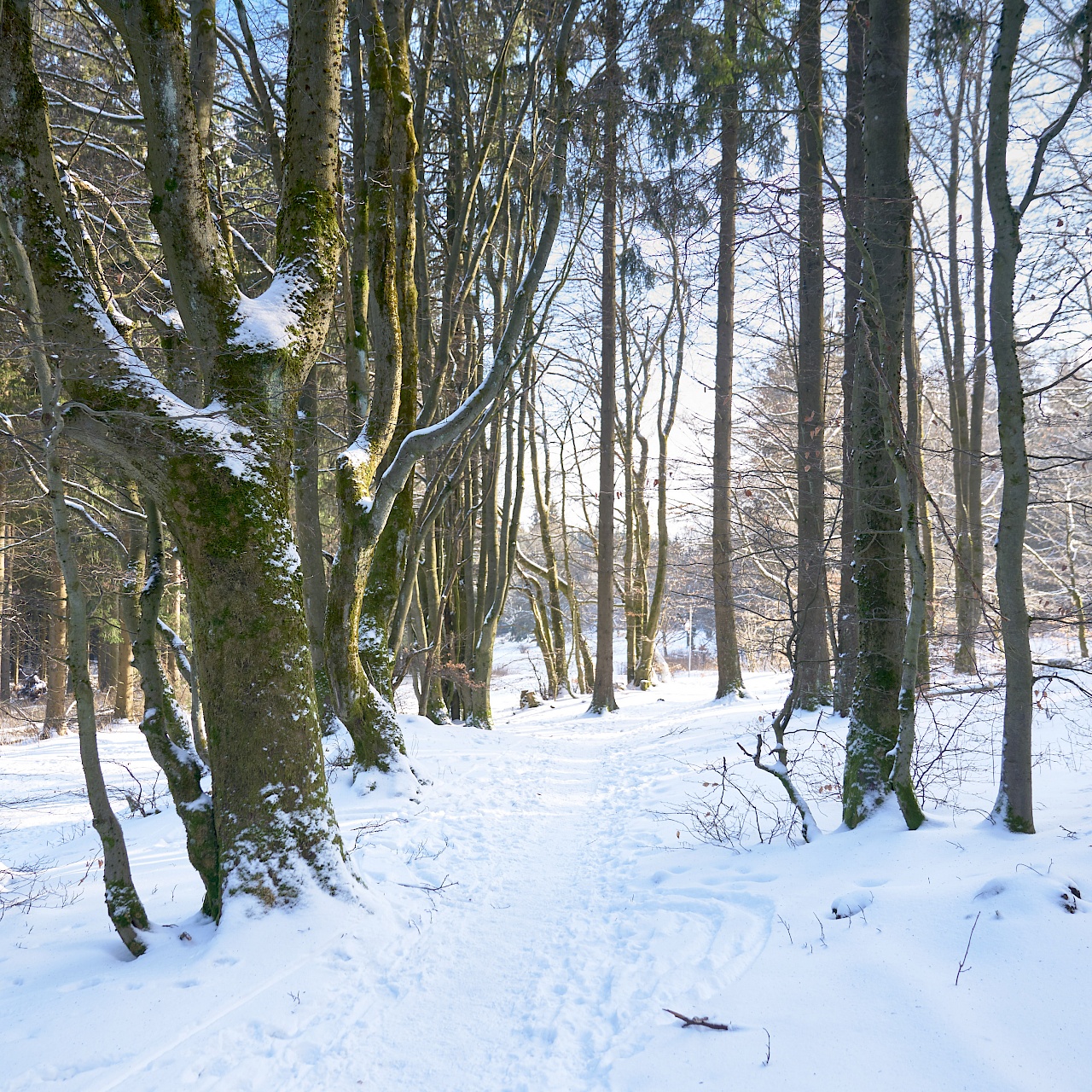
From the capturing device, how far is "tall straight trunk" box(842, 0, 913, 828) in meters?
4.24

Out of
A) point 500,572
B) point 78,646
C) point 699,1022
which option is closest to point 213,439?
point 78,646

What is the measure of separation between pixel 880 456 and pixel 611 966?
11.0ft

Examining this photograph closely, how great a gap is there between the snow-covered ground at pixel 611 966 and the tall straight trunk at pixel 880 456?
46 centimetres

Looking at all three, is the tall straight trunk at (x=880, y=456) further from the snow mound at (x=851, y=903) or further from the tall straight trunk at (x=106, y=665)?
the tall straight trunk at (x=106, y=665)

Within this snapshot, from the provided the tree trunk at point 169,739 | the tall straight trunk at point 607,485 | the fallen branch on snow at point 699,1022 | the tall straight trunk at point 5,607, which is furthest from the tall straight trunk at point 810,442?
the tall straight trunk at point 5,607

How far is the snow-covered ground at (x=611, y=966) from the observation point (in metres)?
2.31

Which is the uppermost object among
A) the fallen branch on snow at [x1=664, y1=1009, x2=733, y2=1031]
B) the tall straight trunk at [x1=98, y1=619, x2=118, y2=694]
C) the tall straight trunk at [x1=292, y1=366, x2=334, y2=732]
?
the tall straight trunk at [x1=292, y1=366, x2=334, y2=732]

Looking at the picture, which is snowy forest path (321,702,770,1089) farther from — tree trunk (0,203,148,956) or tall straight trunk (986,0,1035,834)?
tall straight trunk (986,0,1035,834)

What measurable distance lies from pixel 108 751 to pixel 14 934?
10296 millimetres

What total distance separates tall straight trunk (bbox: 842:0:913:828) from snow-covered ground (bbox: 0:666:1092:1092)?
1.52 ft

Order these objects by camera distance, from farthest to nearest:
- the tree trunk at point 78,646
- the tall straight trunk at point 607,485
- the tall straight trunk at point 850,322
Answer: the tall straight trunk at point 607,485 < the tall straight trunk at point 850,322 < the tree trunk at point 78,646

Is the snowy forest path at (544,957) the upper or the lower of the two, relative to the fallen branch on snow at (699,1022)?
lower

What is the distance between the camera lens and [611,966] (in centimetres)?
326

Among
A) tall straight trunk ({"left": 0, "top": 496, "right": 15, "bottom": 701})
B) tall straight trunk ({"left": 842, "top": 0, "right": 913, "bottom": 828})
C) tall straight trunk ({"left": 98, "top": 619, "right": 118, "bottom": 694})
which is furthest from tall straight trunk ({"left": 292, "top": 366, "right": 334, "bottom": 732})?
tall straight trunk ({"left": 98, "top": 619, "right": 118, "bottom": 694})
